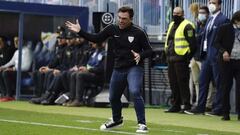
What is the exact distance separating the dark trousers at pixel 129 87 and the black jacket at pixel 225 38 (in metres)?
3.04

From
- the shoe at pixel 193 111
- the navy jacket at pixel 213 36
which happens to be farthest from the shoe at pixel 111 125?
the shoe at pixel 193 111

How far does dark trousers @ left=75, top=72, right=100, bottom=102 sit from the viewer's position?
18.4 meters

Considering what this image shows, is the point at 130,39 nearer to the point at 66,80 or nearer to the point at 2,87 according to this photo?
the point at 66,80

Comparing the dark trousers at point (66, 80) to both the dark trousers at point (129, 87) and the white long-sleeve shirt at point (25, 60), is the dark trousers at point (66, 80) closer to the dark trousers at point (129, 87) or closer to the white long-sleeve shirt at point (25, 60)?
the white long-sleeve shirt at point (25, 60)

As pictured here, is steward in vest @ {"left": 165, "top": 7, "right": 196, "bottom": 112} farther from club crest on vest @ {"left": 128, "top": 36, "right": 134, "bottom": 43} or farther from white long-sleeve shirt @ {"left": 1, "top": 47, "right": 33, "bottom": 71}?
white long-sleeve shirt @ {"left": 1, "top": 47, "right": 33, "bottom": 71}

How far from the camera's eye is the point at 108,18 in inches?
824

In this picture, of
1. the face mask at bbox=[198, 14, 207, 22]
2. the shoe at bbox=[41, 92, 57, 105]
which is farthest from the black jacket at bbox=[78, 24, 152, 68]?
the shoe at bbox=[41, 92, 57, 105]

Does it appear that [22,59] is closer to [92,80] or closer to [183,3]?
[92,80]

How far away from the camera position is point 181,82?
16.2m

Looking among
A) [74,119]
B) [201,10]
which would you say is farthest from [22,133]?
[201,10]

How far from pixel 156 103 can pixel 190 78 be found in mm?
2361

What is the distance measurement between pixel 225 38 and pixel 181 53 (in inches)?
76.8

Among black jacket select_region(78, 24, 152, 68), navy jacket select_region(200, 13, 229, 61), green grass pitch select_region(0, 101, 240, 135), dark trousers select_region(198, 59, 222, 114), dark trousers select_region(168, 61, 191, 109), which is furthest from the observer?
dark trousers select_region(168, 61, 191, 109)

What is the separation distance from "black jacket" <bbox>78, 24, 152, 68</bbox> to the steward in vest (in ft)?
14.0
